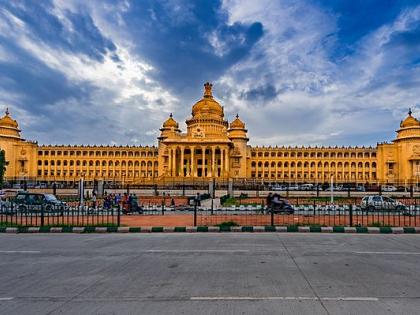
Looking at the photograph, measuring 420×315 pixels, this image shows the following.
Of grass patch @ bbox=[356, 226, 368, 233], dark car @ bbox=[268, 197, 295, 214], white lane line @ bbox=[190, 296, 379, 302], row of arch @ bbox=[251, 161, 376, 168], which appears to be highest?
row of arch @ bbox=[251, 161, 376, 168]

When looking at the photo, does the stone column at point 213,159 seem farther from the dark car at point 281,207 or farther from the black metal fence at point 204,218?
the dark car at point 281,207

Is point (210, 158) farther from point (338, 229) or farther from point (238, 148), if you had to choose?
point (338, 229)

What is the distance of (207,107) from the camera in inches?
3346

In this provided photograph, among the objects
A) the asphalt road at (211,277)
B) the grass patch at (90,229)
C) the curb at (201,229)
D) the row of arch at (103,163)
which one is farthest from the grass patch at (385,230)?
the row of arch at (103,163)

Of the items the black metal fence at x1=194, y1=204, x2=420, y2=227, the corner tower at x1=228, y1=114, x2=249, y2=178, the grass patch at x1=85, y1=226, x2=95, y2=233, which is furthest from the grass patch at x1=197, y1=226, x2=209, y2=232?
the corner tower at x1=228, y1=114, x2=249, y2=178

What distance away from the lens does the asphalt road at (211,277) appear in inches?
225

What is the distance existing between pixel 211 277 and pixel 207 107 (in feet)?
259

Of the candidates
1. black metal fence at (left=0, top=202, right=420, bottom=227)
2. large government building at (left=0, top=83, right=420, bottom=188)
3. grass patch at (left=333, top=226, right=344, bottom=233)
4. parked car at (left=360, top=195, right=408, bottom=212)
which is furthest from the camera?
large government building at (left=0, top=83, right=420, bottom=188)

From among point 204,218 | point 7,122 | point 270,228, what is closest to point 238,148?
point 7,122

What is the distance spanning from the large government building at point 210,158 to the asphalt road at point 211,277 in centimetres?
6324

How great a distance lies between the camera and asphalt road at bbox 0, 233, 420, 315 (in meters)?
5.71

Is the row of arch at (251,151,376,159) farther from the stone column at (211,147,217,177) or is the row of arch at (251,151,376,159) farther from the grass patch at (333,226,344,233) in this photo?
the grass patch at (333,226,344,233)

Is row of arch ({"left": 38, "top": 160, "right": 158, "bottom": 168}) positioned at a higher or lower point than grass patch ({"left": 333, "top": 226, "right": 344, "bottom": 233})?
higher

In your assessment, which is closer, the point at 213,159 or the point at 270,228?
the point at 270,228
